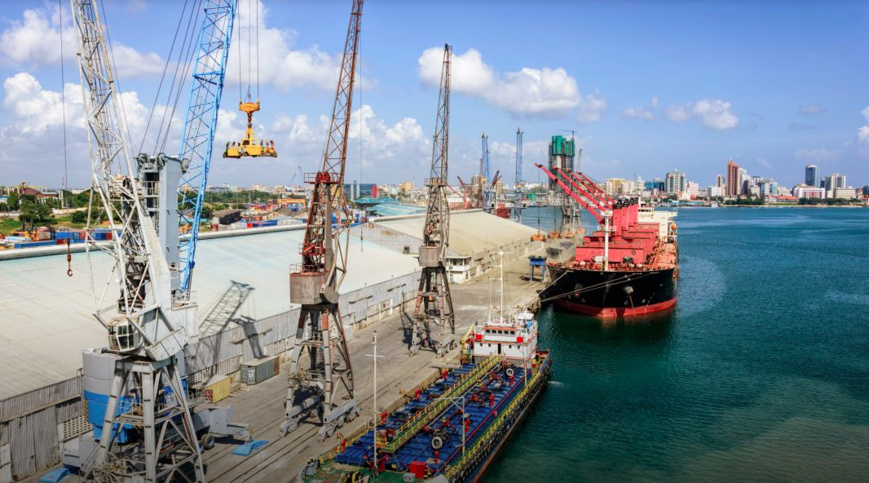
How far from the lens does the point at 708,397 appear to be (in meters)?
47.9

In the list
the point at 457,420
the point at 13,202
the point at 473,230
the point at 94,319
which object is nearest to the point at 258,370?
the point at 94,319

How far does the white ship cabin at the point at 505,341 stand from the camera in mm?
49625

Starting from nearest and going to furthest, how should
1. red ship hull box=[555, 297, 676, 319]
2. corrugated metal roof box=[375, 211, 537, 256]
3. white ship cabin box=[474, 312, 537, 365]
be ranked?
white ship cabin box=[474, 312, 537, 365] < red ship hull box=[555, 297, 676, 319] < corrugated metal roof box=[375, 211, 537, 256]

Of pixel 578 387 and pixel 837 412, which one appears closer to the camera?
pixel 837 412

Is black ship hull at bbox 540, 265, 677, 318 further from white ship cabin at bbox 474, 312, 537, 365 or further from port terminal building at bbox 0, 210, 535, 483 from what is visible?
white ship cabin at bbox 474, 312, 537, 365

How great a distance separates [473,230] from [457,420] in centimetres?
8948

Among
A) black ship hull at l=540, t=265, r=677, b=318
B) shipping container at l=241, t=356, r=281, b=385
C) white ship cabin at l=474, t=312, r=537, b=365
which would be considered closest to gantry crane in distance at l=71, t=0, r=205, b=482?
shipping container at l=241, t=356, r=281, b=385

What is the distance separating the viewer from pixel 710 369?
5541cm

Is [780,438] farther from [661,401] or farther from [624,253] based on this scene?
[624,253]

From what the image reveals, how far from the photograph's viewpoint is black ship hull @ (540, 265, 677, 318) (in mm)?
77000

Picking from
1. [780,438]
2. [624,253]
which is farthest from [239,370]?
[624,253]

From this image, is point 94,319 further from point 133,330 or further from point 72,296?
point 133,330

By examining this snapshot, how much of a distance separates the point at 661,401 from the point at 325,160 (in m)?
30.8

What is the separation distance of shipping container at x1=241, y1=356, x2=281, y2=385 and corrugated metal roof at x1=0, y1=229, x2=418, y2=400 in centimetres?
407
